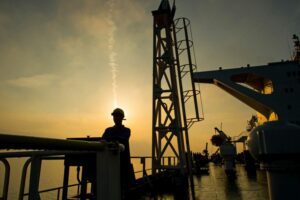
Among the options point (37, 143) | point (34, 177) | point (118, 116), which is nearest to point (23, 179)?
point (34, 177)

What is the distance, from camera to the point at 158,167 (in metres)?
12.6

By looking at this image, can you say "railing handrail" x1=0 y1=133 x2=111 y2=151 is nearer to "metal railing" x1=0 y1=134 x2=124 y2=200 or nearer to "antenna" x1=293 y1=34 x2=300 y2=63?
"metal railing" x1=0 y1=134 x2=124 y2=200

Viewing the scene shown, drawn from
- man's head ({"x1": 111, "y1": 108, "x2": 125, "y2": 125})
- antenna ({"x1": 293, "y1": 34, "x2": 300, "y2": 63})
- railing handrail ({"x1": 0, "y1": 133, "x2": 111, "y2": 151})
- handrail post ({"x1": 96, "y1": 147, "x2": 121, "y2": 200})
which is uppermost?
antenna ({"x1": 293, "y1": 34, "x2": 300, "y2": 63})

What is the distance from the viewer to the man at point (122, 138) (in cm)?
379

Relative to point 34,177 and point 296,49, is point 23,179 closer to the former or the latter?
point 34,177

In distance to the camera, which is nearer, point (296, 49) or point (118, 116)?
point (118, 116)

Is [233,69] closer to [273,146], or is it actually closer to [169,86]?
[169,86]

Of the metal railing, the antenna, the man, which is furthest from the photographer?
the antenna

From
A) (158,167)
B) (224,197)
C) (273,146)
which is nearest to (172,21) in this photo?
(158,167)

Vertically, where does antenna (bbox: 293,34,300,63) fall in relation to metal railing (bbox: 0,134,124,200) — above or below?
above

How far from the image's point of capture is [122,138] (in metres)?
3.89

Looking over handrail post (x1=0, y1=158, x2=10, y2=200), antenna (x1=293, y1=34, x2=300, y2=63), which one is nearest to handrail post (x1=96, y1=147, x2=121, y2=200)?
handrail post (x1=0, y1=158, x2=10, y2=200)

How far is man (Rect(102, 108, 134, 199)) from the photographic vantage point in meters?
3.79

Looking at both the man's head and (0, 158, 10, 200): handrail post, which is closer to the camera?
(0, 158, 10, 200): handrail post
